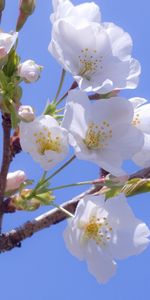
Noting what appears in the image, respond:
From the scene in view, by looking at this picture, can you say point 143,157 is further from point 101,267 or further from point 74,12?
point 74,12

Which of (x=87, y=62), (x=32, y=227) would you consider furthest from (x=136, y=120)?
(x=32, y=227)

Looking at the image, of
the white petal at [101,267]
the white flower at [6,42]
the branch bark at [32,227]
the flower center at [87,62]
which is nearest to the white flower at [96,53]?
the flower center at [87,62]

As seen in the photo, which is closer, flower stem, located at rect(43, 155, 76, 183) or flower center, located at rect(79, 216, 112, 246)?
flower stem, located at rect(43, 155, 76, 183)

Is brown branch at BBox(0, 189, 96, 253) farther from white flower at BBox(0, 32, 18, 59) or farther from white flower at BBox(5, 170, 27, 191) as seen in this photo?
white flower at BBox(0, 32, 18, 59)

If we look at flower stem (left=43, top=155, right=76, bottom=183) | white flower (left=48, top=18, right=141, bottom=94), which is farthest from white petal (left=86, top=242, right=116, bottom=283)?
white flower (left=48, top=18, right=141, bottom=94)

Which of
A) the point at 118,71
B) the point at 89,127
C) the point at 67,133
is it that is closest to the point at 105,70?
the point at 118,71

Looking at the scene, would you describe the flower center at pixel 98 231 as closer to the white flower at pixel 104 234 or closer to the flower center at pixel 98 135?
the white flower at pixel 104 234
